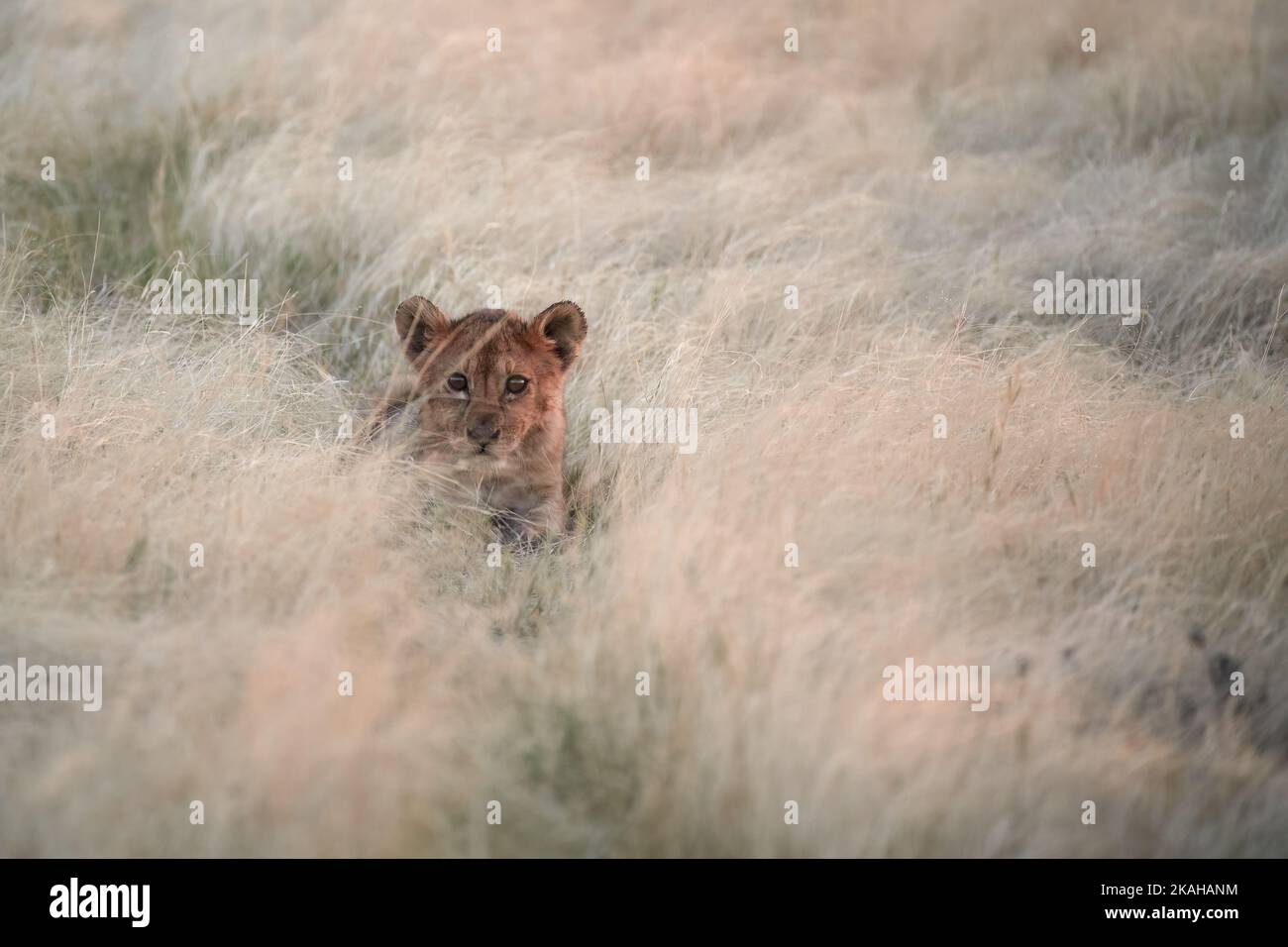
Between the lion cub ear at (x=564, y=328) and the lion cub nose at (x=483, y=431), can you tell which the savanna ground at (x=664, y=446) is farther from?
the lion cub ear at (x=564, y=328)

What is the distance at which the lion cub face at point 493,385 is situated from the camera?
272 inches

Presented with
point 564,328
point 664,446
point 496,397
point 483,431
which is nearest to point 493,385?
point 496,397

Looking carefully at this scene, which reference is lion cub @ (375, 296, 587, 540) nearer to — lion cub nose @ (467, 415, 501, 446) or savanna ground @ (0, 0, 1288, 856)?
lion cub nose @ (467, 415, 501, 446)

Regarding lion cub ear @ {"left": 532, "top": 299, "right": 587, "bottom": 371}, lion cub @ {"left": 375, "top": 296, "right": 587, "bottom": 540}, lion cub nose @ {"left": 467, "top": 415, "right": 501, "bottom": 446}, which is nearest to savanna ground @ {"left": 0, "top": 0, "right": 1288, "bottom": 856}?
lion cub @ {"left": 375, "top": 296, "right": 587, "bottom": 540}

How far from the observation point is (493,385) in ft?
22.9

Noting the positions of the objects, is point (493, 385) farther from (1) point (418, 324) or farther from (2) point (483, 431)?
(1) point (418, 324)

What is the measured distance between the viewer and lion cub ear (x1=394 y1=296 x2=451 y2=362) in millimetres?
7090

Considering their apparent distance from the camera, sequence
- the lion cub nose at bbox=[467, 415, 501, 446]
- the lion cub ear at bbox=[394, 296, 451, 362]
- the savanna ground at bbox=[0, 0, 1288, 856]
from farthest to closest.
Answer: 1. the lion cub ear at bbox=[394, 296, 451, 362]
2. the lion cub nose at bbox=[467, 415, 501, 446]
3. the savanna ground at bbox=[0, 0, 1288, 856]

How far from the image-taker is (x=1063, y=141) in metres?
11.4

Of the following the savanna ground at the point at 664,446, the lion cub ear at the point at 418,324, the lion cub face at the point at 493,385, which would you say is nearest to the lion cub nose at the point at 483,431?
the lion cub face at the point at 493,385

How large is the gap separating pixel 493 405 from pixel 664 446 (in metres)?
0.95

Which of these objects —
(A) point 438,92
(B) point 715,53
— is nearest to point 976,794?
(A) point 438,92

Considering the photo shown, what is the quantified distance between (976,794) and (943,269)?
5457 millimetres

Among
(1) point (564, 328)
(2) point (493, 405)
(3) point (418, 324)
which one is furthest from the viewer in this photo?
(1) point (564, 328)
